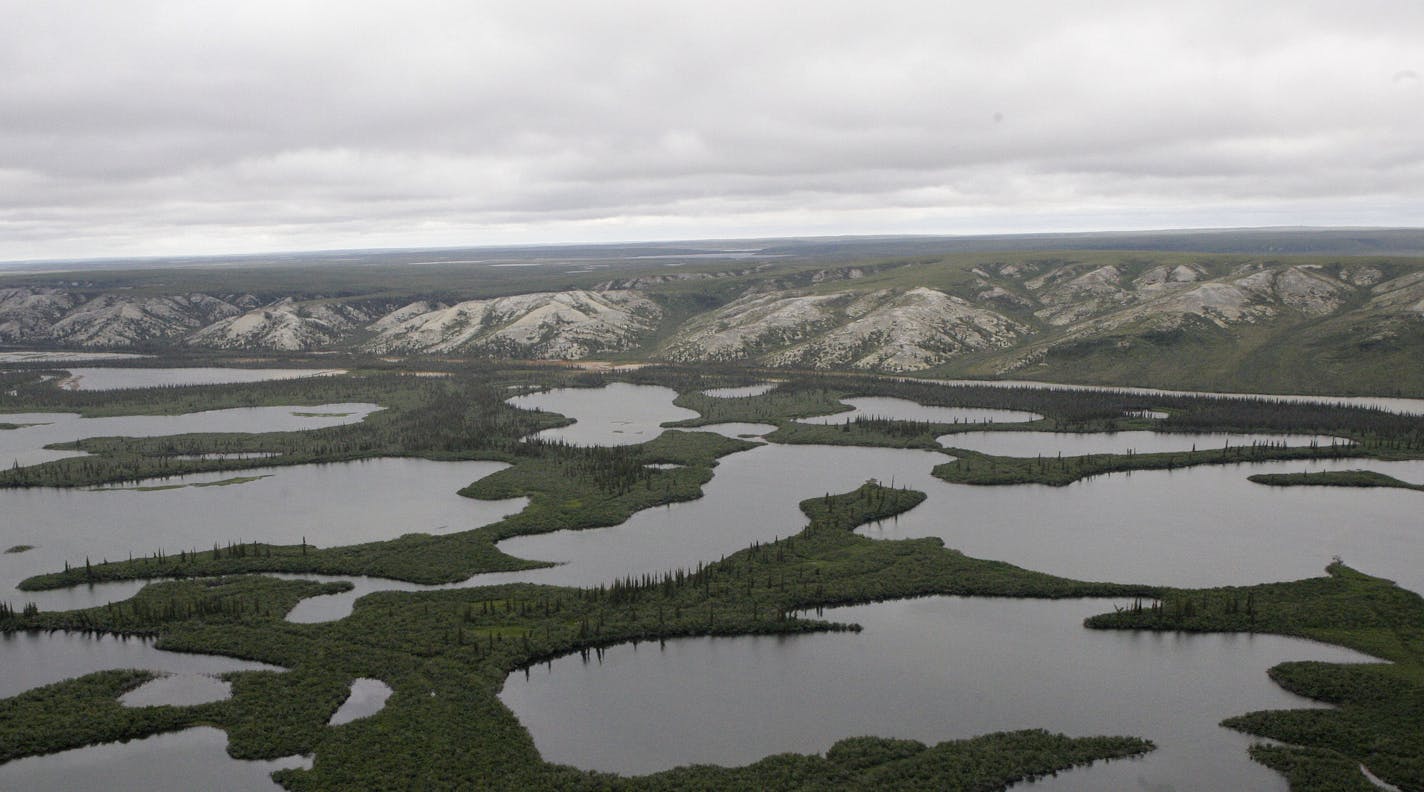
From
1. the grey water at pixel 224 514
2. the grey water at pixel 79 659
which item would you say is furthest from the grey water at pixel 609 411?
the grey water at pixel 79 659

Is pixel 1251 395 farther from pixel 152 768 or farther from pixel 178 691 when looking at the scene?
pixel 152 768

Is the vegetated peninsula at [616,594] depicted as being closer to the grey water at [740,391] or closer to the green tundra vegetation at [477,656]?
the green tundra vegetation at [477,656]

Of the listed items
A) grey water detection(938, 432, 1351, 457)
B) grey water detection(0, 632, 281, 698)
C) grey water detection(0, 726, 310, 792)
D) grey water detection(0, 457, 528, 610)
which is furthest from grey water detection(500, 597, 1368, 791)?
grey water detection(938, 432, 1351, 457)

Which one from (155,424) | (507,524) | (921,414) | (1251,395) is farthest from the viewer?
(1251,395)

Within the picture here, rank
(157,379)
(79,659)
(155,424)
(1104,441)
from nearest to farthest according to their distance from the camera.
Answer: (79,659) → (1104,441) → (155,424) → (157,379)

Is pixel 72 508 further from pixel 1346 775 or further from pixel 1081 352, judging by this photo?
pixel 1081 352

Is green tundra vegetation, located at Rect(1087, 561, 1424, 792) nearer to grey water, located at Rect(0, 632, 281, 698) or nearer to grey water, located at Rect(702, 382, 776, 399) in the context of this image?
grey water, located at Rect(0, 632, 281, 698)

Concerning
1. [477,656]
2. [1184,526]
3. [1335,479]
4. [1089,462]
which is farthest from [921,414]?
[477,656]
